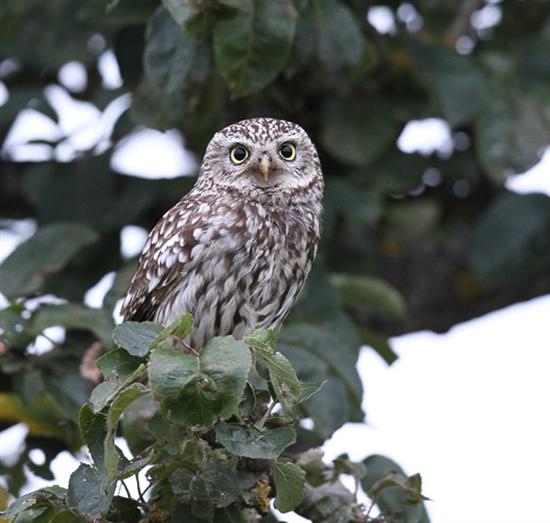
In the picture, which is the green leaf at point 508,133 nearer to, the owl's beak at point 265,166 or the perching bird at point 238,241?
the perching bird at point 238,241

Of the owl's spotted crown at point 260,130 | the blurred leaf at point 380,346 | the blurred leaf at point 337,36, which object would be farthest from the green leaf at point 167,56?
the blurred leaf at point 380,346

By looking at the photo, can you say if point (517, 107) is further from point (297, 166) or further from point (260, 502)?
point (260, 502)

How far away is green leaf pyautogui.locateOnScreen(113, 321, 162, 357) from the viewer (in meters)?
3.48

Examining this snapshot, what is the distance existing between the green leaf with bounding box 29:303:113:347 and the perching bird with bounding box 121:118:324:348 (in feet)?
0.33

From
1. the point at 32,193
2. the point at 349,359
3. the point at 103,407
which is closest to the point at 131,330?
the point at 103,407

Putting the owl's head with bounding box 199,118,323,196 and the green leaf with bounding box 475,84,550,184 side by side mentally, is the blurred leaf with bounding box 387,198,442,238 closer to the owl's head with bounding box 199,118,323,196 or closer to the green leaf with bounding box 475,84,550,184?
the green leaf with bounding box 475,84,550,184

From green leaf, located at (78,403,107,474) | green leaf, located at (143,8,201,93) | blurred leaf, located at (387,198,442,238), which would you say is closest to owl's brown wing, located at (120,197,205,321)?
green leaf, located at (143,8,201,93)

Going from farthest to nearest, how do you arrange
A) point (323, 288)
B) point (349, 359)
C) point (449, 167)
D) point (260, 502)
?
point (449, 167) → point (323, 288) → point (349, 359) → point (260, 502)

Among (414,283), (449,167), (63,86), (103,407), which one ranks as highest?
(103,407)

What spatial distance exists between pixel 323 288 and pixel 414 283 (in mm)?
1403

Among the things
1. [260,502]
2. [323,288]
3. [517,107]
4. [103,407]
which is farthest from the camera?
[517,107]

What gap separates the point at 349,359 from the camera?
5.32 m

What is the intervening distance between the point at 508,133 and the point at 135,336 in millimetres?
3056

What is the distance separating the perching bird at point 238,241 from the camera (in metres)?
4.88
